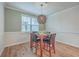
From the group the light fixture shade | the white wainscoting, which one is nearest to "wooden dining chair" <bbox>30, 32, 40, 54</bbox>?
the white wainscoting

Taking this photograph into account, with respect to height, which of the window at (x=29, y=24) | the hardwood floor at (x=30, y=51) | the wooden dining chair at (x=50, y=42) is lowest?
the hardwood floor at (x=30, y=51)

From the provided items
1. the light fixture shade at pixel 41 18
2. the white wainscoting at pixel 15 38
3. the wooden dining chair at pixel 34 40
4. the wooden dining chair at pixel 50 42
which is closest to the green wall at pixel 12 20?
the white wainscoting at pixel 15 38

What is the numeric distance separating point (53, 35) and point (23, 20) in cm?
77

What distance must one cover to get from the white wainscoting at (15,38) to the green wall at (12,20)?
0.10 m

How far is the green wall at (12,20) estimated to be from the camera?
2701 mm

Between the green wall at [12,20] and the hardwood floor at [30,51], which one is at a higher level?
the green wall at [12,20]

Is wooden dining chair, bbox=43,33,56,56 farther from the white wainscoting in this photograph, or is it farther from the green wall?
the green wall

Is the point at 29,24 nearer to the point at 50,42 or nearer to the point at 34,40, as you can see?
the point at 34,40

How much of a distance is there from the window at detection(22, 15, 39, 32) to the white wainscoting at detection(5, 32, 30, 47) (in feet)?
0.41

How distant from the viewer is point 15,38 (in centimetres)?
282

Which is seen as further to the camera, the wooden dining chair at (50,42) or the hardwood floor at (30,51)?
the wooden dining chair at (50,42)

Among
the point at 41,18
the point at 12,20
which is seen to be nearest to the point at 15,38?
the point at 12,20

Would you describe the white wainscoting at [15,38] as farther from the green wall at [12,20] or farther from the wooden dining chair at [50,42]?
the wooden dining chair at [50,42]

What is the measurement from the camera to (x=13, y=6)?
258 cm
